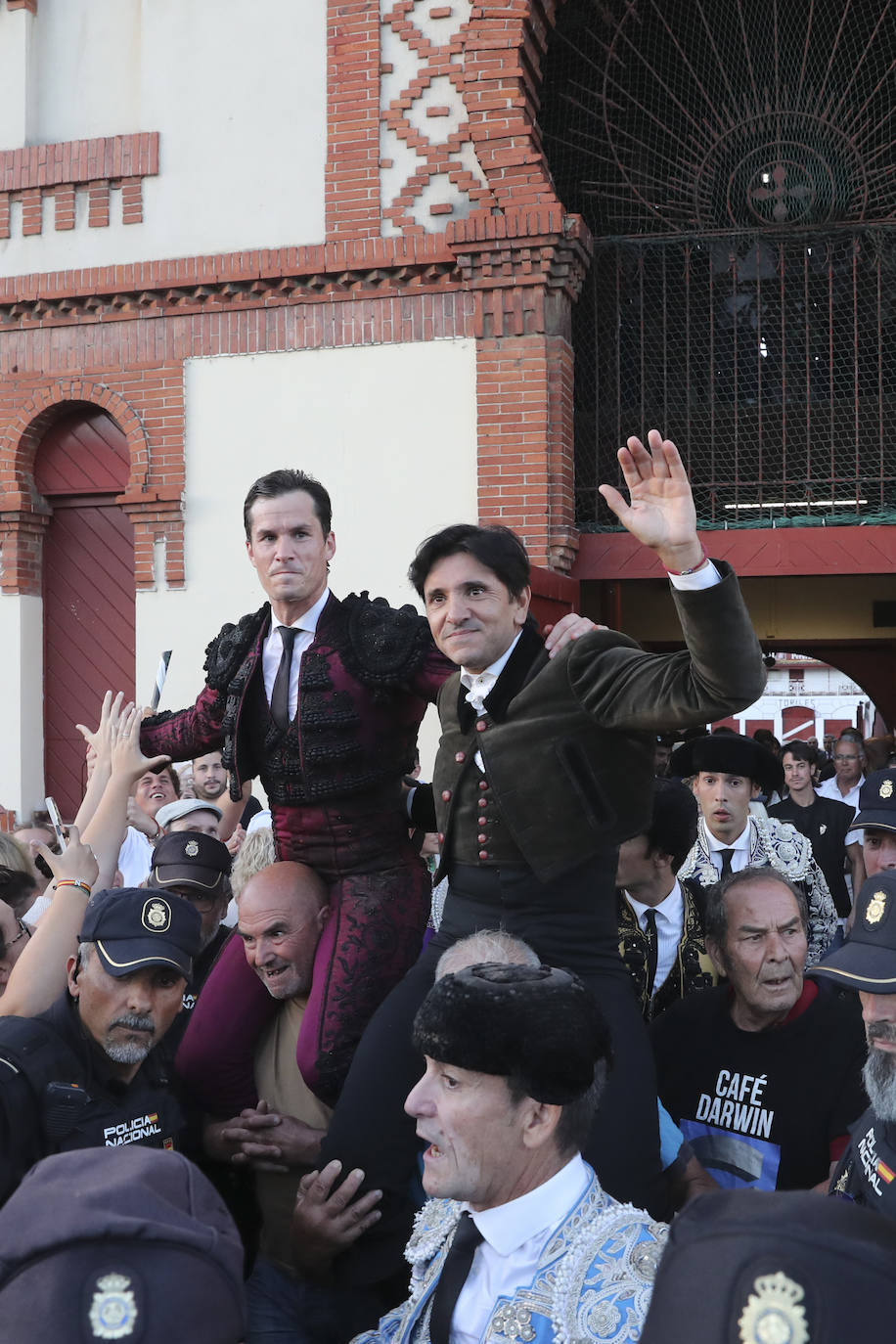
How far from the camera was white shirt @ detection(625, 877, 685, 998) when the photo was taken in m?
4.22

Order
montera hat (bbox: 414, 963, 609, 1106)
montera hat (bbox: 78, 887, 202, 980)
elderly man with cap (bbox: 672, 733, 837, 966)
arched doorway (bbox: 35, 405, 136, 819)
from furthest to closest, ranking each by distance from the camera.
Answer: arched doorway (bbox: 35, 405, 136, 819) < elderly man with cap (bbox: 672, 733, 837, 966) < montera hat (bbox: 78, 887, 202, 980) < montera hat (bbox: 414, 963, 609, 1106)

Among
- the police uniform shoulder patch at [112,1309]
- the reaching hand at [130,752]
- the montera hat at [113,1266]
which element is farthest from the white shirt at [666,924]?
the police uniform shoulder patch at [112,1309]

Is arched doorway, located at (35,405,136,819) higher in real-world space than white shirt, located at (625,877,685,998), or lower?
higher

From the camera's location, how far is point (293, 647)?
3582 mm

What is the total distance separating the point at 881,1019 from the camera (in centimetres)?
265

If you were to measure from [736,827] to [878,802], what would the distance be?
21.4 inches

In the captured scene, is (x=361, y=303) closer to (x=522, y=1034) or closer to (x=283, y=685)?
(x=283, y=685)

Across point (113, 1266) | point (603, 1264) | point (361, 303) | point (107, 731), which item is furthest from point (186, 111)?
point (113, 1266)

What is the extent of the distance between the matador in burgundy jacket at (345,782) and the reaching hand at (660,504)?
3.03 ft

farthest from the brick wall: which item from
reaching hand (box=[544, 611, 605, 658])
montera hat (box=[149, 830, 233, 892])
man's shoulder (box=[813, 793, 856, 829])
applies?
reaching hand (box=[544, 611, 605, 658])

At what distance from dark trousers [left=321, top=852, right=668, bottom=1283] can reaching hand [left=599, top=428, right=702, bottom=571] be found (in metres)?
0.79

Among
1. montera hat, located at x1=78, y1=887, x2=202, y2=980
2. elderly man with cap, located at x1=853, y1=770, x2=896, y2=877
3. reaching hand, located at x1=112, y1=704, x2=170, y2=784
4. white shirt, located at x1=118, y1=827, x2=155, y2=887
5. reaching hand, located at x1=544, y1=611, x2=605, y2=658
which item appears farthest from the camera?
white shirt, located at x1=118, y1=827, x2=155, y2=887

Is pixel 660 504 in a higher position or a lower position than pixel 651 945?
higher

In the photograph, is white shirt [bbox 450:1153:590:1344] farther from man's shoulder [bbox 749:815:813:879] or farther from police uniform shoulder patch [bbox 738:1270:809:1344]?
man's shoulder [bbox 749:815:813:879]
